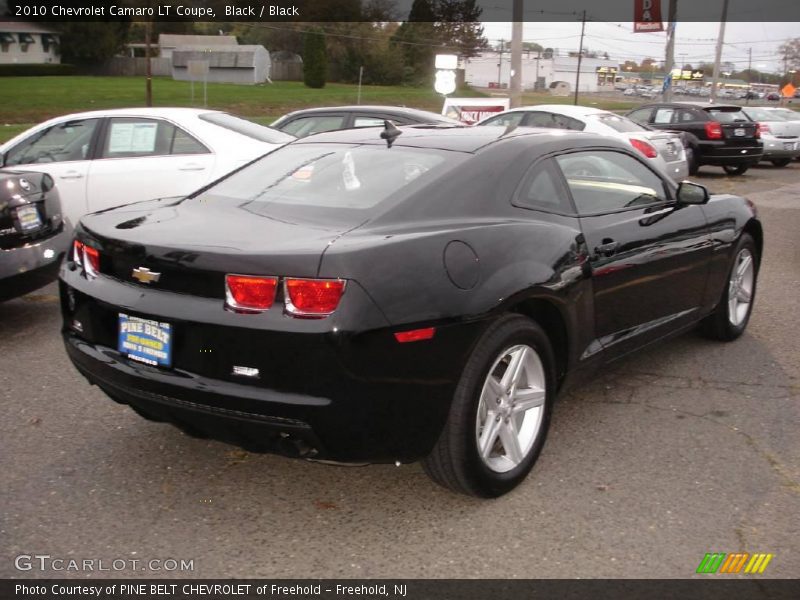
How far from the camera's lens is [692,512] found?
131 inches

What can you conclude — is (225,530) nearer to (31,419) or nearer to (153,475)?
(153,475)

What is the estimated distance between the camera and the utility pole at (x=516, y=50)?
21.4 metres

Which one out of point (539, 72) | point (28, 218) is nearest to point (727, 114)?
point (28, 218)

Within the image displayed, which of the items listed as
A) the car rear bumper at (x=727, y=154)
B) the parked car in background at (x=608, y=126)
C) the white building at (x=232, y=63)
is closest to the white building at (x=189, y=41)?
the white building at (x=232, y=63)

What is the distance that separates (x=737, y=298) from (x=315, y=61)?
6741 centimetres

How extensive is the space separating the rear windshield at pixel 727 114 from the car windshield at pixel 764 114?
3.44 meters

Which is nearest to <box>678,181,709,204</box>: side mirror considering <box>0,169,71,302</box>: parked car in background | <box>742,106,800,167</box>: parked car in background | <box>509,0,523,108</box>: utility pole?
<box>0,169,71,302</box>: parked car in background

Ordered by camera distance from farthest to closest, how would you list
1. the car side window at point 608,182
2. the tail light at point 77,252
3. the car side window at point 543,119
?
the car side window at point 543,119 < the car side window at point 608,182 < the tail light at point 77,252

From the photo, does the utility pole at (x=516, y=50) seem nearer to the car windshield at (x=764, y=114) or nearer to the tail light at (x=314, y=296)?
the car windshield at (x=764, y=114)

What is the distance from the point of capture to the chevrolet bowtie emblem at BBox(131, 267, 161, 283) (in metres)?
3.12

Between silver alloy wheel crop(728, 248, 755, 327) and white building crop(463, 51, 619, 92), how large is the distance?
326 ft

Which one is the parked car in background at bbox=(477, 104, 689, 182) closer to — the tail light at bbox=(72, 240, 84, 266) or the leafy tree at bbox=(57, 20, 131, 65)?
the tail light at bbox=(72, 240, 84, 266)
